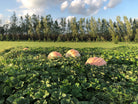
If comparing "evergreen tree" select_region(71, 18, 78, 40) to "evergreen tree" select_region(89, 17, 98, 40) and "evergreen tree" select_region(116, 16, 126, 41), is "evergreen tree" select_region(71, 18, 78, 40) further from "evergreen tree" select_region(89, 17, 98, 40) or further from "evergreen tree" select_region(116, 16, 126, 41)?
"evergreen tree" select_region(116, 16, 126, 41)

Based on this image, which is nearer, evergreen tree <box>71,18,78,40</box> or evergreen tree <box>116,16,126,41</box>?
evergreen tree <box>71,18,78,40</box>

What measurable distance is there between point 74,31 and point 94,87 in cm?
2427

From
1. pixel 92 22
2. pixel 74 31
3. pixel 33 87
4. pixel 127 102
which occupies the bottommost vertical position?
pixel 127 102

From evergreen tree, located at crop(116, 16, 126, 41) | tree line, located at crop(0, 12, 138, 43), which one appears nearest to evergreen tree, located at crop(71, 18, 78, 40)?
tree line, located at crop(0, 12, 138, 43)

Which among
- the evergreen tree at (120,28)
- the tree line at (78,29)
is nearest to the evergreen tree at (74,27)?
the tree line at (78,29)

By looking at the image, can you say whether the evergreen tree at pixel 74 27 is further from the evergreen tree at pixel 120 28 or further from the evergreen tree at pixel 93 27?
the evergreen tree at pixel 120 28

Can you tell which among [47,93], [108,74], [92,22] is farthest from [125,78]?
[92,22]

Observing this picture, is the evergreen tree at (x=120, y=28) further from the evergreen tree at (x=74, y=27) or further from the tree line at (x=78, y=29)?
the evergreen tree at (x=74, y=27)

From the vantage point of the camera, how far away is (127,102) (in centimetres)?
201

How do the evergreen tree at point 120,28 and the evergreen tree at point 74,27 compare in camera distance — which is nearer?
the evergreen tree at point 74,27

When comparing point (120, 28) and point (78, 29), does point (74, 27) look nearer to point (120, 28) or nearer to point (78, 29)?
point (78, 29)

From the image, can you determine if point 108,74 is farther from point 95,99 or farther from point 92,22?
point 92,22

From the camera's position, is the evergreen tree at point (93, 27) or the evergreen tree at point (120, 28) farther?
the evergreen tree at point (120, 28)

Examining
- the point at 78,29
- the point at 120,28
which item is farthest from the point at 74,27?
the point at 120,28
